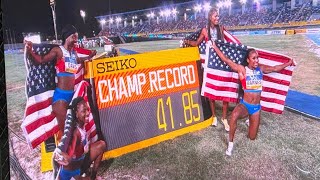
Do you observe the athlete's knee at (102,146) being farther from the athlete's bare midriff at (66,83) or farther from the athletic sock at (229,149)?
the athletic sock at (229,149)

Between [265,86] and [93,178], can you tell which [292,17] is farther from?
[93,178]

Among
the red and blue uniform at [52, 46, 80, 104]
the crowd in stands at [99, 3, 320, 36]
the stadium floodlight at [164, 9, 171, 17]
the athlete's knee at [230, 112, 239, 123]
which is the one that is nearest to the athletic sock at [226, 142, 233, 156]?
the athlete's knee at [230, 112, 239, 123]

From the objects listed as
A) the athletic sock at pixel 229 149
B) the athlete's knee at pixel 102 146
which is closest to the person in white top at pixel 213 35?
the athletic sock at pixel 229 149

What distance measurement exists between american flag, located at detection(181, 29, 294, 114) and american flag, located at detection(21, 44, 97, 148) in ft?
7.92

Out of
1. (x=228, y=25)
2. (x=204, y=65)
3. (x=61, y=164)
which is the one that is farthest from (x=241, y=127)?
(x=228, y=25)

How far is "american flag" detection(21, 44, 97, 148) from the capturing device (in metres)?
3.58

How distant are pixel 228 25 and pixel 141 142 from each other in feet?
137

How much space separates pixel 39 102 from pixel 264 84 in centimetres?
409

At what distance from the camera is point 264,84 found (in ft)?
17.3

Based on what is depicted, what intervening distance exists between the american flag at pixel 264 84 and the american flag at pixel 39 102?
2.42 metres

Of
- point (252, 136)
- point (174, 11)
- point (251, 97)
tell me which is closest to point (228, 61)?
point (251, 97)

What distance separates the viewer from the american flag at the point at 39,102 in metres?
3.58

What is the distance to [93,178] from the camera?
12.2 feet

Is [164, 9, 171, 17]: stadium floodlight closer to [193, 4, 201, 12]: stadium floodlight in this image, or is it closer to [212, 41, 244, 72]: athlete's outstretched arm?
[193, 4, 201, 12]: stadium floodlight
